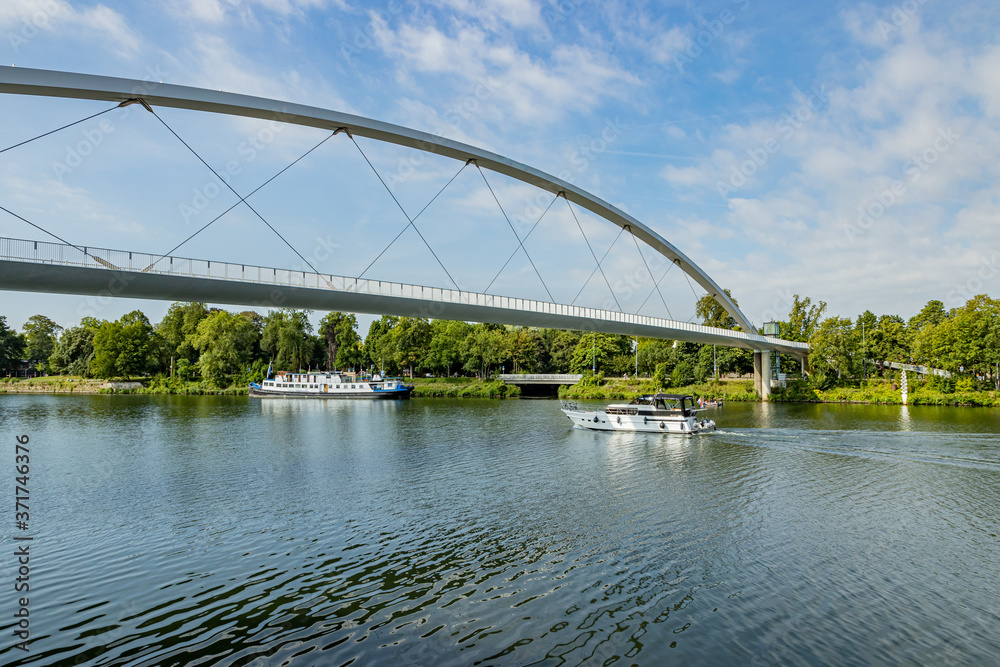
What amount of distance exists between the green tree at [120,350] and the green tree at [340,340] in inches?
978

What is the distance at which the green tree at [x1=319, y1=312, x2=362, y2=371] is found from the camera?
8400 centimetres

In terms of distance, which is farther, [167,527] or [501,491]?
[501,491]

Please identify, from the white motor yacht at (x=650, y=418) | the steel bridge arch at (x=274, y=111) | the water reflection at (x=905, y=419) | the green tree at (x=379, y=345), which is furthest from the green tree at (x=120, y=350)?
the water reflection at (x=905, y=419)

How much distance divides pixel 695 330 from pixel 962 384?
2267 cm

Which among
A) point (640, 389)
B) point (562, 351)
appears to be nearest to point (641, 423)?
point (640, 389)

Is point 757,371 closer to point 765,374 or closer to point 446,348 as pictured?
point 765,374

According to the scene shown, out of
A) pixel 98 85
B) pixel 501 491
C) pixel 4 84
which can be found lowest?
pixel 501 491

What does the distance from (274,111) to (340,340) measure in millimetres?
67660

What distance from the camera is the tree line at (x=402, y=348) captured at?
205 ft

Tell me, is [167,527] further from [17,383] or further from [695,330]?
[17,383]

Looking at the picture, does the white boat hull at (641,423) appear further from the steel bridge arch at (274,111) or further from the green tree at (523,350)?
the green tree at (523,350)

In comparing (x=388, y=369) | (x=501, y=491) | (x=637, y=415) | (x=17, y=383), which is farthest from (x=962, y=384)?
(x=17, y=383)

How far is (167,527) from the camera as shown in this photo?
1089 cm

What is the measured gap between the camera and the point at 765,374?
5731 centimetres
